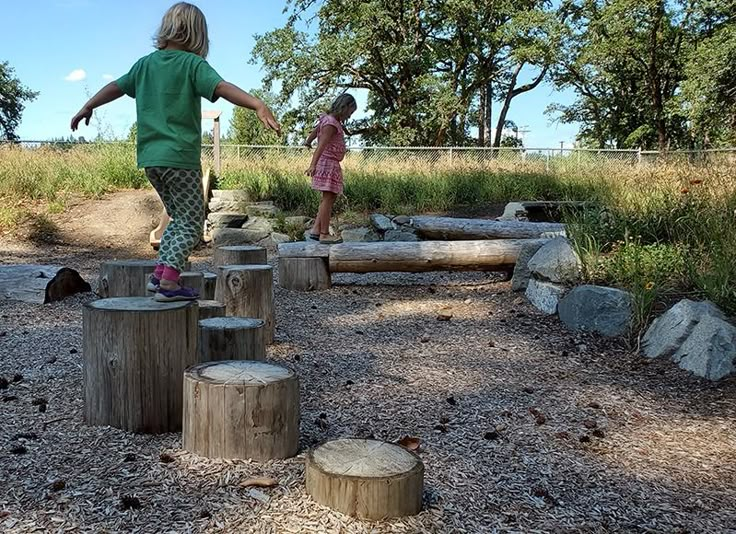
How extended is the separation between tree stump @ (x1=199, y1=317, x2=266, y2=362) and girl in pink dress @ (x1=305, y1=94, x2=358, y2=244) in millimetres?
3690

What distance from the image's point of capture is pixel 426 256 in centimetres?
719

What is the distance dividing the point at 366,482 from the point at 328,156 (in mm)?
5612

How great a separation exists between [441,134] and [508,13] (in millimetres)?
6150

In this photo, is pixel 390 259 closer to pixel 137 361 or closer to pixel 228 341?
pixel 228 341

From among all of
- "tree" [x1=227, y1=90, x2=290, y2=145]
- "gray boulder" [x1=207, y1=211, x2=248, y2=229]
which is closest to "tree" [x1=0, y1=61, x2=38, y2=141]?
"tree" [x1=227, y1=90, x2=290, y2=145]

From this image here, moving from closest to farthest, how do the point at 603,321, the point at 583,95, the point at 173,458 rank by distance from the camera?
the point at 173,458 < the point at 603,321 < the point at 583,95

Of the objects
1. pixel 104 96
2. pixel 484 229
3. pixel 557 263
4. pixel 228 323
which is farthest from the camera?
pixel 484 229

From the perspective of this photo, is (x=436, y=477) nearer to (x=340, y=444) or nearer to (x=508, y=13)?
(x=340, y=444)

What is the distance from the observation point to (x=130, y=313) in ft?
9.94

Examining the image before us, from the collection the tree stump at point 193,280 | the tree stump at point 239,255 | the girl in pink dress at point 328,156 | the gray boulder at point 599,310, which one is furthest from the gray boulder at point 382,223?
the tree stump at point 193,280

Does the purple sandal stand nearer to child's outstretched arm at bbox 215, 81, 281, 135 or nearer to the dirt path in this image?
the dirt path

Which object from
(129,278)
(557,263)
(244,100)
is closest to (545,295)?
(557,263)

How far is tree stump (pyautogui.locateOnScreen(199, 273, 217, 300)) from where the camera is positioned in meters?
5.00

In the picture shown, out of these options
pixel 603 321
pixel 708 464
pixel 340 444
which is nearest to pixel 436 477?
pixel 340 444
